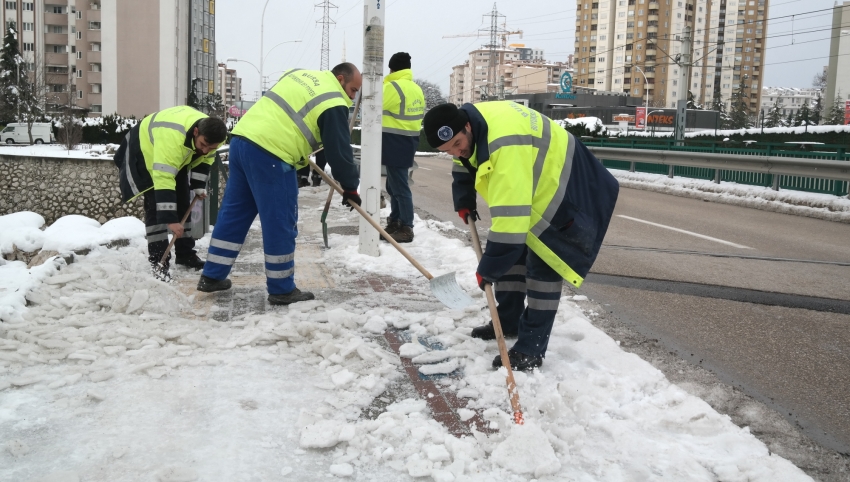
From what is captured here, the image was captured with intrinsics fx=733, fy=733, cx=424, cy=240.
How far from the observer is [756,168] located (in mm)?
13383

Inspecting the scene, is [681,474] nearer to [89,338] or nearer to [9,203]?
[89,338]

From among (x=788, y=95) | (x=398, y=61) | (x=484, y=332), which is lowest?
(x=484, y=332)

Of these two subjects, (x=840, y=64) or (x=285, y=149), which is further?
(x=840, y=64)

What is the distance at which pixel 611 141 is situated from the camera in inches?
863

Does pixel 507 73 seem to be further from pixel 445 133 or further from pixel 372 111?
pixel 445 133

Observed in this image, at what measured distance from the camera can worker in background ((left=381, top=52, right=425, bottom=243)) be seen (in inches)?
291

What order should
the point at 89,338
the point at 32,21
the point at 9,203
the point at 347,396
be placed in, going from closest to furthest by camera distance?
1. the point at 347,396
2. the point at 89,338
3. the point at 9,203
4. the point at 32,21

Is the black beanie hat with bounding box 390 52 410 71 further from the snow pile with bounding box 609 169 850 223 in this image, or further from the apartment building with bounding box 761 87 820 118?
the apartment building with bounding box 761 87 820 118

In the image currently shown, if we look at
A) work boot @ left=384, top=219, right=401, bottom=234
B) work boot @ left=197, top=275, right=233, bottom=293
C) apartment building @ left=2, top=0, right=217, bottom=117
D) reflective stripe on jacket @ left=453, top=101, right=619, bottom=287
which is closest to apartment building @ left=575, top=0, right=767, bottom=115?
apartment building @ left=2, top=0, right=217, bottom=117

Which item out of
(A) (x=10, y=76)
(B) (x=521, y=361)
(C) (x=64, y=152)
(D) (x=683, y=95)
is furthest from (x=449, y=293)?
(A) (x=10, y=76)

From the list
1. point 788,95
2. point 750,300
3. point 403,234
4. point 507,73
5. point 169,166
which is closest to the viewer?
point 750,300

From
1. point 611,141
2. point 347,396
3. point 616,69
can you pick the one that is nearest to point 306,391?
point 347,396

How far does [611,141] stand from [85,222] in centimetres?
1780

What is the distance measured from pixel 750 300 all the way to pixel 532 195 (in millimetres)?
2808
